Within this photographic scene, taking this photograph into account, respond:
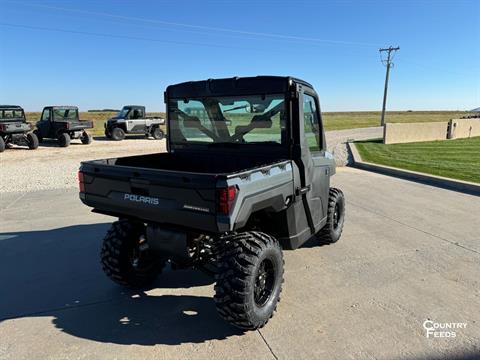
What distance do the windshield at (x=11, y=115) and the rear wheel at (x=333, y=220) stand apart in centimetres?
1733

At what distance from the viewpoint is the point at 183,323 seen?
319 cm

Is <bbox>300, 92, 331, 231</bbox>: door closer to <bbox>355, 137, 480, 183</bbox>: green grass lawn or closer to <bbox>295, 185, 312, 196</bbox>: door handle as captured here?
<bbox>295, 185, 312, 196</bbox>: door handle

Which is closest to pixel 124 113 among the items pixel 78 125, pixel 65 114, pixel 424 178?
pixel 65 114

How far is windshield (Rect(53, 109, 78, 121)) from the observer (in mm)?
19281

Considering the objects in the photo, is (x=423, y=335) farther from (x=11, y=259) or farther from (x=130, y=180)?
(x=11, y=259)

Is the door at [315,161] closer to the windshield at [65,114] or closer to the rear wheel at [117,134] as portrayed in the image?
the windshield at [65,114]

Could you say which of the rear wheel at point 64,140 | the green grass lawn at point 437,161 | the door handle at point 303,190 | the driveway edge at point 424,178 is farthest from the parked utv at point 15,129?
the door handle at point 303,190

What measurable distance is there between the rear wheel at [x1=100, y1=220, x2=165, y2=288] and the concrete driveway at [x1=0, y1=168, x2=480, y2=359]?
167 millimetres

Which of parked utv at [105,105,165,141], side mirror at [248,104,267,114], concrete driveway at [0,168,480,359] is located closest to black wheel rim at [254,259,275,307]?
concrete driveway at [0,168,480,359]

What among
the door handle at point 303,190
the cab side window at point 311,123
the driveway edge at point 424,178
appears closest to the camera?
the door handle at point 303,190

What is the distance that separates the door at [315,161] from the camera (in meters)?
3.74

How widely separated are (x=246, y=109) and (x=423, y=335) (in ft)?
8.49

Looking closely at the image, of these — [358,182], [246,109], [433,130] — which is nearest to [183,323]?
[246,109]

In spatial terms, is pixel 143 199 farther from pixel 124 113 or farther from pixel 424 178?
pixel 124 113
